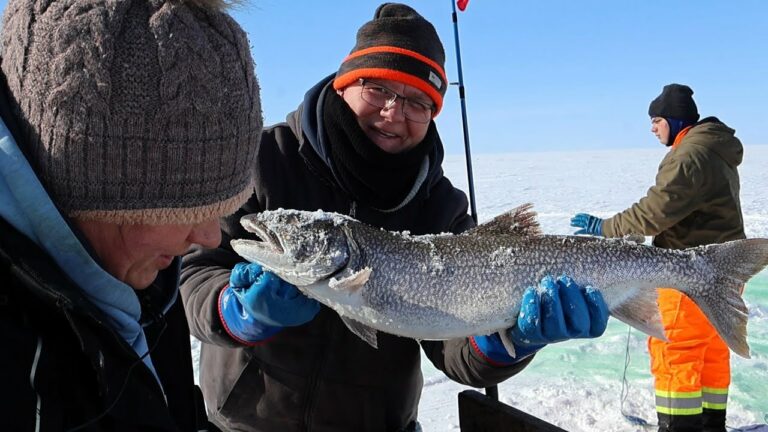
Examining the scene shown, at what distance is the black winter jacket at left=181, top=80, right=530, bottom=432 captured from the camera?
2.51 meters

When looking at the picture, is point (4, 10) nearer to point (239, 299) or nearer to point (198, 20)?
point (198, 20)

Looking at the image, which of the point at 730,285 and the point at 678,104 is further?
the point at 678,104

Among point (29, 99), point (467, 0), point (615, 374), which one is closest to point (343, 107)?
point (29, 99)

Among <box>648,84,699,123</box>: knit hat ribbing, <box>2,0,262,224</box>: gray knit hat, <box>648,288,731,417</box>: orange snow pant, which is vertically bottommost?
<box>648,288,731,417</box>: orange snow pant

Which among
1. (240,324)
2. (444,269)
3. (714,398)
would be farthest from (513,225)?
(714,398)

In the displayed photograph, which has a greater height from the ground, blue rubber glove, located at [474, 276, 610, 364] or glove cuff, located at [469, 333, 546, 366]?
blue rubber glove, located at [474, 276, 610, 364]

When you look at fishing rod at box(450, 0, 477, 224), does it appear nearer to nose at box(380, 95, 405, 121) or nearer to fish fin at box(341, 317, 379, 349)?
nose at box(380, 95, 405, 121)

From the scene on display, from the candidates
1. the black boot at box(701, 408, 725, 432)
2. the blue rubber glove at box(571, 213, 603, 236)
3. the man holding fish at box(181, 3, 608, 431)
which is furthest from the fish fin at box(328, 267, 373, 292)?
the blue rubber glove at box(571, 213, 603, 236)

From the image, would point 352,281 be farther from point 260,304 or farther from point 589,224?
point 589,224

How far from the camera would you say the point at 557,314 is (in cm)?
226

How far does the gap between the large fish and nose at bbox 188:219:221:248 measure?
0.70m

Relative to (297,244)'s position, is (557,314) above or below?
below

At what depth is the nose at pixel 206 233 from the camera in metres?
1.50

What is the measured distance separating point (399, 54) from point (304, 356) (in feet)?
4.79
